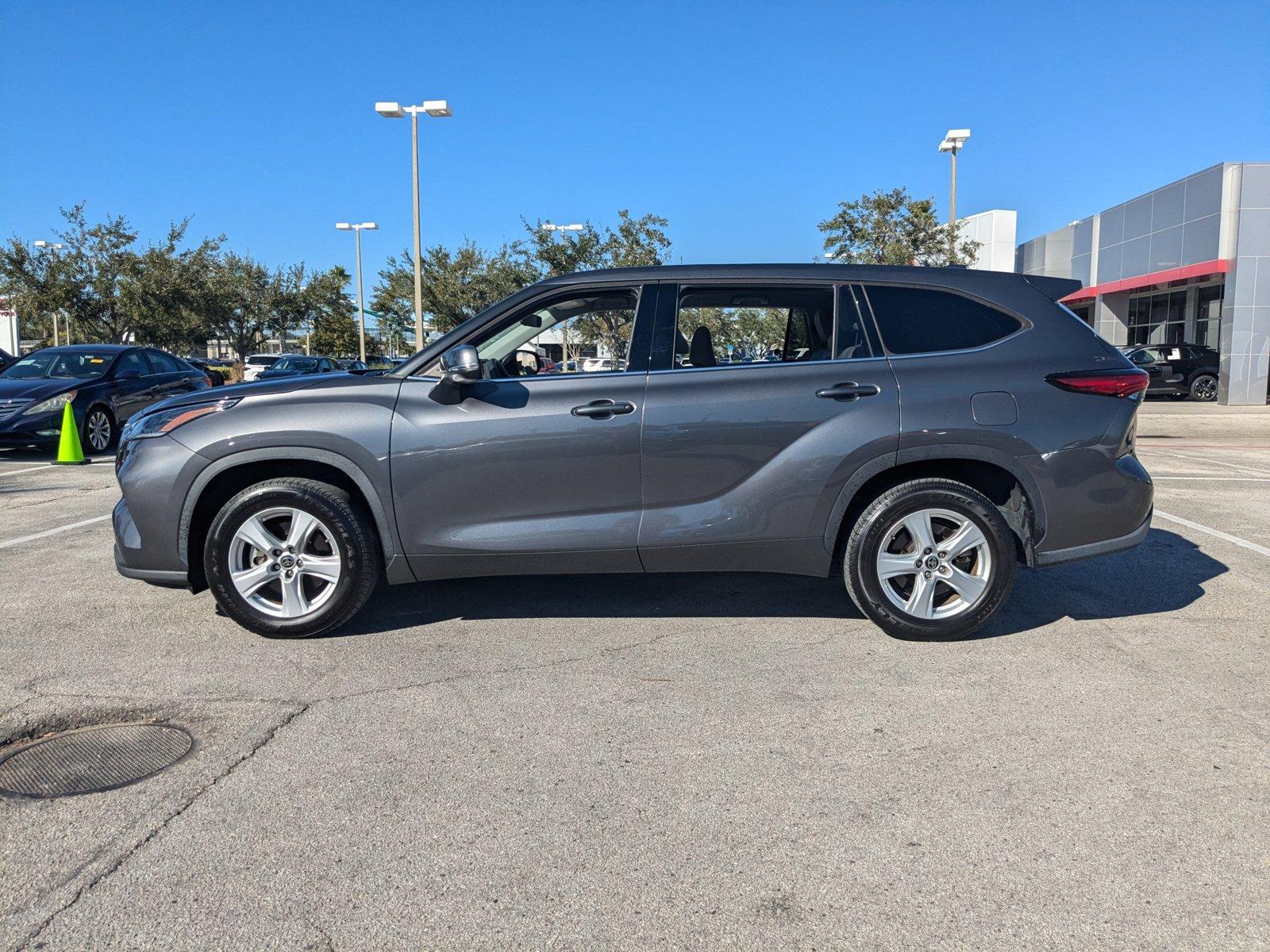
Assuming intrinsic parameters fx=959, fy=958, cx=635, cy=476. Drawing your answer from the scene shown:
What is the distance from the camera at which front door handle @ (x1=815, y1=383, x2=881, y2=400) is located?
14.9 feet

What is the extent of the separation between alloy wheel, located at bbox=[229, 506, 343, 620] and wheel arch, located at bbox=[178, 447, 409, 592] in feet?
0.72

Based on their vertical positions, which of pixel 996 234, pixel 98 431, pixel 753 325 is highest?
pixel 996 234

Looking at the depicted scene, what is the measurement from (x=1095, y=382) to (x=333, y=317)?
55.1 meters

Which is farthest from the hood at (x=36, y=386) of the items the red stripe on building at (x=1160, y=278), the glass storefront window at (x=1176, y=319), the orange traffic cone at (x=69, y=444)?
the glass storefront window at (x=1176, y=319)

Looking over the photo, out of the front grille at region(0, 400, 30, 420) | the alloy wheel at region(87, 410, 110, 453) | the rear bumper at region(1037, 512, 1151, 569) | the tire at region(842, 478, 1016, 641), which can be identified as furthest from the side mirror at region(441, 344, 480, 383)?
the alloy wheel at region(87, 410, 110, 453)

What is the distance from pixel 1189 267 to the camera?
28297 millimetres

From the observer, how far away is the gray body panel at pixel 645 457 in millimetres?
4469

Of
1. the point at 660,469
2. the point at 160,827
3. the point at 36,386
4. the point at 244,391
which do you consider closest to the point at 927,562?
the point at 660,469

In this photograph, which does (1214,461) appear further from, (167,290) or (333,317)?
(333,317)

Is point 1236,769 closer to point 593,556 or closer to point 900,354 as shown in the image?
point 900,354

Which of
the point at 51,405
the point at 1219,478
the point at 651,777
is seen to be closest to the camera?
the point at 651,777

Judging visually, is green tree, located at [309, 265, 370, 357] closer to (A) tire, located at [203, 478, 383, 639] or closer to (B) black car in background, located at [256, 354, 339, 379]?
(B) black car in background, located at [256, 354, 339, 379]

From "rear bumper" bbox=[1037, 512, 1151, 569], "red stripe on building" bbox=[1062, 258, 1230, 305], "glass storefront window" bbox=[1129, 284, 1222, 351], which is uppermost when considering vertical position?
"red stripe on building" bbox=[1062, 258, 1230, 305]

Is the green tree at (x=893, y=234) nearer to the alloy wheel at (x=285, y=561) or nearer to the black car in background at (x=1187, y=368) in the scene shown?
the black car in background at (x=1187, y=368)
